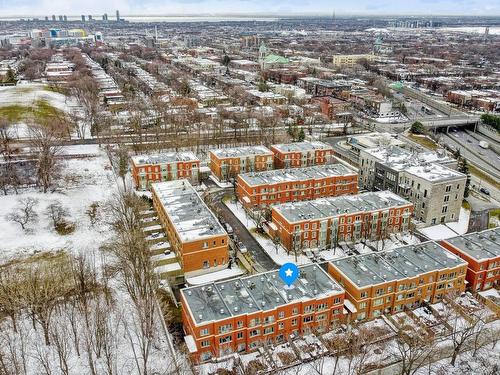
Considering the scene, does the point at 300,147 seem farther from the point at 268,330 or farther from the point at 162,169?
the point at 268,330

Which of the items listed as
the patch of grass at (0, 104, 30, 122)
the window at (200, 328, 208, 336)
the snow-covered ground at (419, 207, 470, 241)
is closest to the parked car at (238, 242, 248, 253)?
the window at (200, 328, 208, 336)

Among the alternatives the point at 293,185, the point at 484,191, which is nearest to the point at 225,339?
the point at 293,185

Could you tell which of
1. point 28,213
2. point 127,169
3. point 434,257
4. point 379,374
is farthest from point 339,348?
point 127,169

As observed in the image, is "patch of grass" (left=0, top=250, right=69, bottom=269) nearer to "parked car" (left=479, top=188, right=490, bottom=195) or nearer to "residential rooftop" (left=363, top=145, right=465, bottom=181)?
Result: "residential rooftop" (left=363, top=145, right=465, bottom=181)

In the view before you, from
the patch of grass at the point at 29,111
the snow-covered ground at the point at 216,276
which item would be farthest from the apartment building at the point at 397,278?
the patch of grass at the point at 29,111

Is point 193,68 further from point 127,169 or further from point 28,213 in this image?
point 28,213
